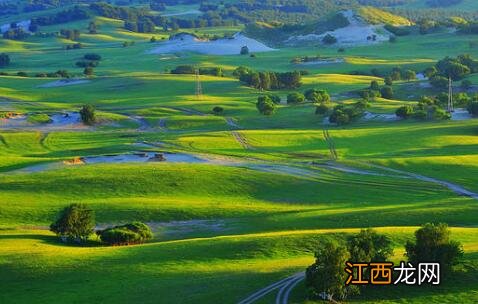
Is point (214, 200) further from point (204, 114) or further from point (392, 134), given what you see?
point (204, 114)

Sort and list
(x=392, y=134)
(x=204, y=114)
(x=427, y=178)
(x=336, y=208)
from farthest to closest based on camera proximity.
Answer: (x=204, y=114), (x=392, y=134), (x=427, y=178), (x=336, y=208)

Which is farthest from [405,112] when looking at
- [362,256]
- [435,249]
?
[362,256]

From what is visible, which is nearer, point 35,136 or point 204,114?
point 35,136

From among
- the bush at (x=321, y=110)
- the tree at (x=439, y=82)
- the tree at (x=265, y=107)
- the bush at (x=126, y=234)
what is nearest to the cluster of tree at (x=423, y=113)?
the bush at (x=321, y=110)

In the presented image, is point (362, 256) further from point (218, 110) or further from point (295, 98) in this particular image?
point (295, 98)

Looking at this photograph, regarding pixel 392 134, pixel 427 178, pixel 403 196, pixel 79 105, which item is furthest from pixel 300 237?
pixel 79 105

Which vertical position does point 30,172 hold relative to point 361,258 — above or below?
below
